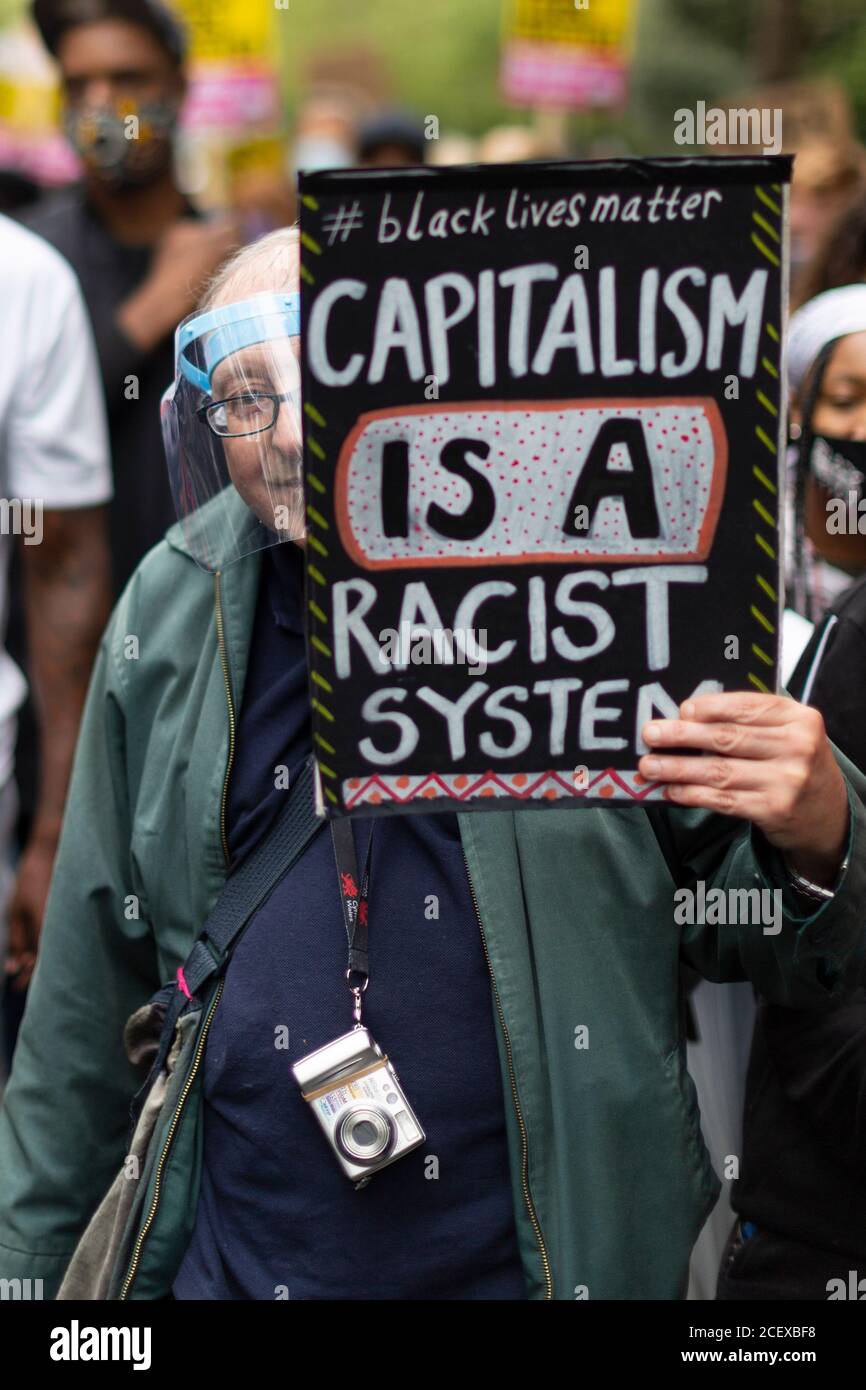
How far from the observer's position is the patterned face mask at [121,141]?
4.93m

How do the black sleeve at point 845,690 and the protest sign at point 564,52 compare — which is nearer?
the black sleeve at point 845,690

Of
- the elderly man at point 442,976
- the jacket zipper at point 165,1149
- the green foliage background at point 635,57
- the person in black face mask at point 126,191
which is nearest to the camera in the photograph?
the elderly man at point 442,976

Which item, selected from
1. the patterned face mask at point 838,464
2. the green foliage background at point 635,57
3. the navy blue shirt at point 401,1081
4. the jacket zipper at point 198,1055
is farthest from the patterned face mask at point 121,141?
the navy blue shirt at point 401,1081

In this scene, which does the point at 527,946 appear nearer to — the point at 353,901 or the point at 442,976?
the point at 442,976

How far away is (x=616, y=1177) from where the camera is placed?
2.15 meters

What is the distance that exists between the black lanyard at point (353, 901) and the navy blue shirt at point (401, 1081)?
0.05 ft

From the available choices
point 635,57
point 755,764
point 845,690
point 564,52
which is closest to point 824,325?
point 845,690

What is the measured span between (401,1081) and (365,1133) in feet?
0.27

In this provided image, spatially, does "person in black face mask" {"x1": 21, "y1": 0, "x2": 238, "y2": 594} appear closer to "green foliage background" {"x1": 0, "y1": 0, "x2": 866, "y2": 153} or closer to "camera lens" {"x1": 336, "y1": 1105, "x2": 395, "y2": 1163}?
"green foliage background" {"x1": 0, "y1": 0, "x2": 866, "y2": 153}

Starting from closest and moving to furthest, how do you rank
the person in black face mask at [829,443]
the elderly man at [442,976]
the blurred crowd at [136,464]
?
the elderly man at [442,976] < the blurred crowd at [136,464] < the person in black face mask at [829,443]

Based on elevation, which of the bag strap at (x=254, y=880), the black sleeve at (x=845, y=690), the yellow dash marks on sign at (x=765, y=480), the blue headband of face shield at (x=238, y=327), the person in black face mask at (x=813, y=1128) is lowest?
the person in black face mask at (x=813, y=1128)

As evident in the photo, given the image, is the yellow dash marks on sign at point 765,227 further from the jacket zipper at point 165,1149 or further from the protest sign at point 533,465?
the jacket zipper at point 165,1149

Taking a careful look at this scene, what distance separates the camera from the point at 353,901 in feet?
7.05

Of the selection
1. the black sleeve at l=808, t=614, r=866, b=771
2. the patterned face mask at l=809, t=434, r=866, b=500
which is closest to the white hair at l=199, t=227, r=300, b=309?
the black sleeve at l=808, t=614, r=866, b=771
